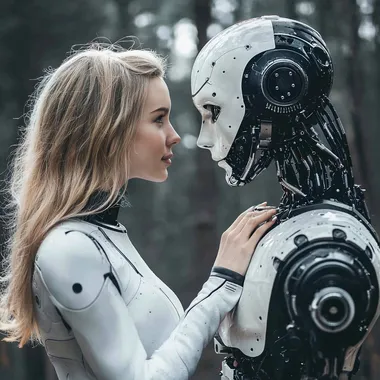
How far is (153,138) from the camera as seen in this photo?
2.05 metres

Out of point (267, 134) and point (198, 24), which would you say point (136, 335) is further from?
point (198, 24)

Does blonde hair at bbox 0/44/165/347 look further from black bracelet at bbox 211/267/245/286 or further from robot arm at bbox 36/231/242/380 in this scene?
black bracelet at bbox 211/267/245/286

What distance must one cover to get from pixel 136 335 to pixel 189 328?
0.45 ft

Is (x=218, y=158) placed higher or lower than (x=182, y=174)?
higher

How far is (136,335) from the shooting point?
1850 millimetres

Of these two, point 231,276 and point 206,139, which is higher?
point 206,139

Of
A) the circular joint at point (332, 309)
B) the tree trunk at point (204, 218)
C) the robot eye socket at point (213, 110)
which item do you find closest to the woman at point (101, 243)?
the robot eye socket at point (213, 110)

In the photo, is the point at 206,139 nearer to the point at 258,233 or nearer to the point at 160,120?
the point at 160,120

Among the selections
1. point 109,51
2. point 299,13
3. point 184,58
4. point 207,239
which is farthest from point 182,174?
point 109,51

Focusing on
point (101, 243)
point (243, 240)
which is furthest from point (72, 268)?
point (243, 240)

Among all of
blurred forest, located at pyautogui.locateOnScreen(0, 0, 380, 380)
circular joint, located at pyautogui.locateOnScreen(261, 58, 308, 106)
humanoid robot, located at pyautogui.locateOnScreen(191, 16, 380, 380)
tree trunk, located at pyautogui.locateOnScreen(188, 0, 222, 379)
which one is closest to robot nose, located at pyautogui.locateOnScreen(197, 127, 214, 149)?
humanoid robot, located at pyautogui.locateOnScreen(191, 16, 380, 380)

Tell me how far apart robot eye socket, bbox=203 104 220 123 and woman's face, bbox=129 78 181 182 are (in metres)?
0.12

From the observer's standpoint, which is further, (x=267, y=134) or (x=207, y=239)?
(x=207, y=239)

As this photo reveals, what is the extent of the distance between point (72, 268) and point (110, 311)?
141mm
